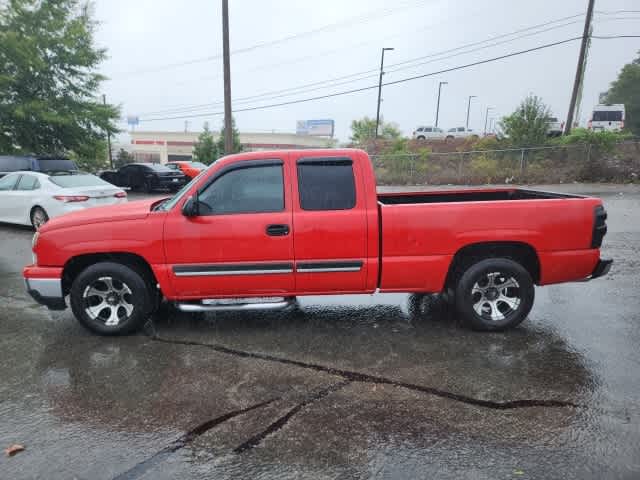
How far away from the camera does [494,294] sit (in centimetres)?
455

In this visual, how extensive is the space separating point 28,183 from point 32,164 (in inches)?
166

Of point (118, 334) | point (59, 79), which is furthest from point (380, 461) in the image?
point (59, 79)

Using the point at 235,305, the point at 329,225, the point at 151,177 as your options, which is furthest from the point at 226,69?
the point at 235,305

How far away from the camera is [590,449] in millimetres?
2699

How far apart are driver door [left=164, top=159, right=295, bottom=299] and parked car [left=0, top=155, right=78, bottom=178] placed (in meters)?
11.9

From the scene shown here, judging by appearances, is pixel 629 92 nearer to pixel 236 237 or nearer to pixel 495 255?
pixel 495 255

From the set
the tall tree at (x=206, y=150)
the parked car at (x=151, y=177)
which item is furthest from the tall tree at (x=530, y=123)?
the tall tree at (x=206, y=150)

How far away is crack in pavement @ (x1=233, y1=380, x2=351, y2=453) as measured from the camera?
2.77 m

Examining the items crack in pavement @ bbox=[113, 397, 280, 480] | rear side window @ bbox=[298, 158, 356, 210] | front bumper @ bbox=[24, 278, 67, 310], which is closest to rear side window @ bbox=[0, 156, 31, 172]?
front bumper @ bbox=[24, 278, 67, 310]

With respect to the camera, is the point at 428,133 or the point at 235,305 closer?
the point at 235,305

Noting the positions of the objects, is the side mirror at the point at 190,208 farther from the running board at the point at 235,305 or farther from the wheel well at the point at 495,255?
the wheel well at the point at 495,255

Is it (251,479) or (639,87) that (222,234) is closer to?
(251,479)

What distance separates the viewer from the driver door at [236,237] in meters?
4.26

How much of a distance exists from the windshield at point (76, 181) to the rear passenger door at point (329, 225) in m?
7.77
